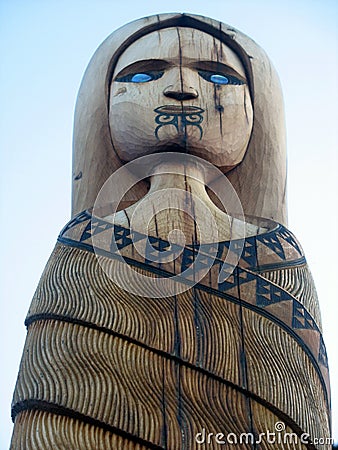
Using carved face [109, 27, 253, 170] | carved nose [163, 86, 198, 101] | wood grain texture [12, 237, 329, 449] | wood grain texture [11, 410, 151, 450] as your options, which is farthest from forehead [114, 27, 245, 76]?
wood grain texture [11, 410, 151, 450]

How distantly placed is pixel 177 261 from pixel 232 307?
434mm

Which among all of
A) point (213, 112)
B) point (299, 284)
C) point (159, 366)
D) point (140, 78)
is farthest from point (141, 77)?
point (159, 366)

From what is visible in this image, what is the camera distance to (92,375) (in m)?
5.36

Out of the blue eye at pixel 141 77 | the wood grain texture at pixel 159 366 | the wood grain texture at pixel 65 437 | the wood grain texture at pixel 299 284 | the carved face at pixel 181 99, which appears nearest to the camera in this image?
the wood grain texture at pixel 65 437

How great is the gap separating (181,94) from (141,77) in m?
0.39

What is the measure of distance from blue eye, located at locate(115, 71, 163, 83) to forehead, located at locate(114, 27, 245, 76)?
0.33 feet

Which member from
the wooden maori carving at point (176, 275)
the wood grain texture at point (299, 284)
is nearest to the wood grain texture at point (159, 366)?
the wooden maori carving at point (176, 275)

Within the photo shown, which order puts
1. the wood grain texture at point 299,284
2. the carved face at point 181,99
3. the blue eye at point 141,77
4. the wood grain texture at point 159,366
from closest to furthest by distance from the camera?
1. the wood grain texture at point 159,366
2. the wood grain texture at point 299,284
3. the carved face at point 181,99
4. the blue eye at point 141,77

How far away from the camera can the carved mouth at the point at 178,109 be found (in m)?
6.56

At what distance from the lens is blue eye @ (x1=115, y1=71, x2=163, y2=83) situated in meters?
6.82

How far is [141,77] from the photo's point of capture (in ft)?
22.5

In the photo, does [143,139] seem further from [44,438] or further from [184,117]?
[44,438]

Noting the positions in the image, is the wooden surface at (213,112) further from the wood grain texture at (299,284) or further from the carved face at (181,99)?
the wood grain texture at (299,284)

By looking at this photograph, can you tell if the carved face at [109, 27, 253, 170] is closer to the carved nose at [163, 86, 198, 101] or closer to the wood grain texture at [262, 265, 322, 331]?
the carved nose at [163, 86, 198, 101]
